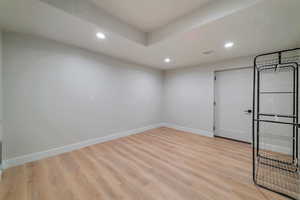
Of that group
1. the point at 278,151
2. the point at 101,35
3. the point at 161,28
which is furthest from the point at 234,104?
the point at 101,35

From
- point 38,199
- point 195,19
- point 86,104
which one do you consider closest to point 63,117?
point 86,104

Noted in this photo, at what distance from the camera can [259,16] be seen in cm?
163

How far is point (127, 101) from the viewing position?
151 inches

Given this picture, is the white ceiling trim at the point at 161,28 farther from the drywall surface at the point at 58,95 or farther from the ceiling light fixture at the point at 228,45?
the drywall surface at the point at 58,95

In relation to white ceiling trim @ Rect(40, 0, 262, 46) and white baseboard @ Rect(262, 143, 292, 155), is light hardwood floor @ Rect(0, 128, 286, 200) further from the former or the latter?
white ceiling trim @ Rect(40, 0, 262, 46)

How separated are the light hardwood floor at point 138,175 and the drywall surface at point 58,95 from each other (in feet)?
1.59

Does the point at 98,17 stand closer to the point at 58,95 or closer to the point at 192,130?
the point at 58,95

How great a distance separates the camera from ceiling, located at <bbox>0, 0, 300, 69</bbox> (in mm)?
1578

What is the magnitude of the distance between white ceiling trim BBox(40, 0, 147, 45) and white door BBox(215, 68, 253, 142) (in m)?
2.81

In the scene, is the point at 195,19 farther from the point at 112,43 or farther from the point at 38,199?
the point at 38,199

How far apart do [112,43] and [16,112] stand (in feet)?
7.22

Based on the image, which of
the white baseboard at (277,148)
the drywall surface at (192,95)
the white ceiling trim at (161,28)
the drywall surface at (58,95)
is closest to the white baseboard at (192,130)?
the drywall surface at (192,95)

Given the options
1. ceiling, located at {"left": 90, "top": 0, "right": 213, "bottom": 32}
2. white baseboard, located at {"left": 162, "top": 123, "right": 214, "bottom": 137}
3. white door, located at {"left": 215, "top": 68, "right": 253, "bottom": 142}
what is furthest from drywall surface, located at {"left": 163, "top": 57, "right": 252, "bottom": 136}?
ceiling, located at {"left": 90, "top": 0, "right": 213, "bottom": 32}

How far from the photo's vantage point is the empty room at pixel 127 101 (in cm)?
165
